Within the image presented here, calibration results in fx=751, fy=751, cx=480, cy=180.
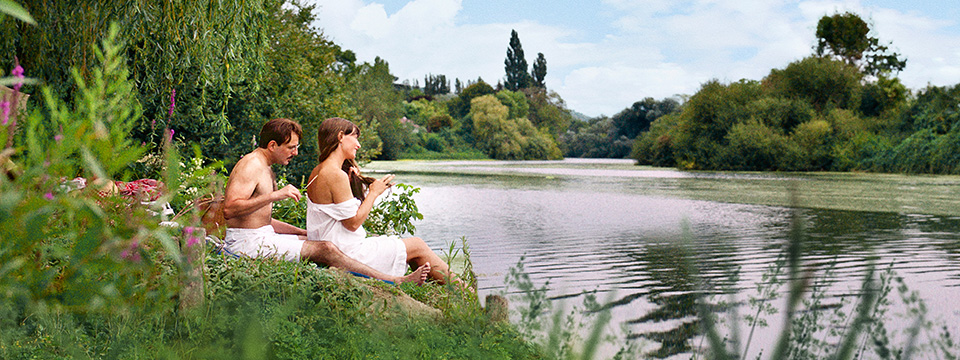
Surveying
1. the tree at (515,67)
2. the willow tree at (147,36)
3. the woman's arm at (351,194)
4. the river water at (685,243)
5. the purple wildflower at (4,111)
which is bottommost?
the river water at (685,243)

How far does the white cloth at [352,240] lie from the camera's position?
14.7ft

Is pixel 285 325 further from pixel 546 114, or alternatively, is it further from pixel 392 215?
pixel 546 114

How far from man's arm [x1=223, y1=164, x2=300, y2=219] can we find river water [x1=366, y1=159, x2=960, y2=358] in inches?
61.5

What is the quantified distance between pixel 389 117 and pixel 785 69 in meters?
25.8

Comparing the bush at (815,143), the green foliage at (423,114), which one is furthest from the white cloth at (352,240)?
the green foliage at (423,114)

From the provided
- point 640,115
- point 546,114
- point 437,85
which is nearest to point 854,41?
point 640,115

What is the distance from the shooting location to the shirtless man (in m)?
4.30

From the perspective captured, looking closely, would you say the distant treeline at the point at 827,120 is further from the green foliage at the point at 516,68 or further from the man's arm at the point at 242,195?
the green foliage at the point at 516,68

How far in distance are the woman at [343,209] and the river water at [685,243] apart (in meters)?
0.76

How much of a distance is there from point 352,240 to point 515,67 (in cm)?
8352

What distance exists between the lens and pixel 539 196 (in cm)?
1755

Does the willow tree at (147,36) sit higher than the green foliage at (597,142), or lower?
higher

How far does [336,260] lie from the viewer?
4363mm

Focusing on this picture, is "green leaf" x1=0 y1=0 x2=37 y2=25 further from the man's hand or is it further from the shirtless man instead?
the shirtless man
